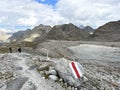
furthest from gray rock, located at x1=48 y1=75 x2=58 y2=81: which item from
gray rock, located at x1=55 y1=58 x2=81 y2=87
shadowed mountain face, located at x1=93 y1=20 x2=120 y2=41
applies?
shadowed mountain face, located at x1=93 y1=20 x2=120 y2=41

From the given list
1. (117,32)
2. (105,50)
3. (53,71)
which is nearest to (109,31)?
(117,32)

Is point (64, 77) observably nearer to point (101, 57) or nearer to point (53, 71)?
point (53, 71)

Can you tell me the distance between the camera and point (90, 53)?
89438 mm

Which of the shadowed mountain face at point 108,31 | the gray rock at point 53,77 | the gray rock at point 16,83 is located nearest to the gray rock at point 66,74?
the gray rock at point 53,77

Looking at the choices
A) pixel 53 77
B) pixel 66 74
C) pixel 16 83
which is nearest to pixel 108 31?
pixel 53 77

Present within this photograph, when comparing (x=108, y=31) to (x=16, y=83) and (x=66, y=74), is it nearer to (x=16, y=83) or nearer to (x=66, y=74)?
(x=66, y=74)

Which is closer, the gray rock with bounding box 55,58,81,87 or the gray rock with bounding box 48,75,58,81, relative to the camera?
the gray rock with bounding box 55,58,81,87

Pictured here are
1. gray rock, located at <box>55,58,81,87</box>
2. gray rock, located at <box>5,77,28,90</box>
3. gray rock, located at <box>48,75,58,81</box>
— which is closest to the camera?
gray rock, located at <box>5,77,28,90</box>

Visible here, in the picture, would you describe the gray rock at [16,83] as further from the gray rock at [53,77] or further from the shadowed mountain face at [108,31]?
the shadowed mountain face at [108,31]

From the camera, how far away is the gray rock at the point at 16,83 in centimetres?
1892

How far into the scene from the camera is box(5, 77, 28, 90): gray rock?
1892cm

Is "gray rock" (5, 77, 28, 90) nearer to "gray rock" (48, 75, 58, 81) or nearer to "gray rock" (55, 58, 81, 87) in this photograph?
"gray rock" (48, 75, 58, 81)

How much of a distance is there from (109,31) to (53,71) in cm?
15904

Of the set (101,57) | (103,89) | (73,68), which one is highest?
(73,68)
